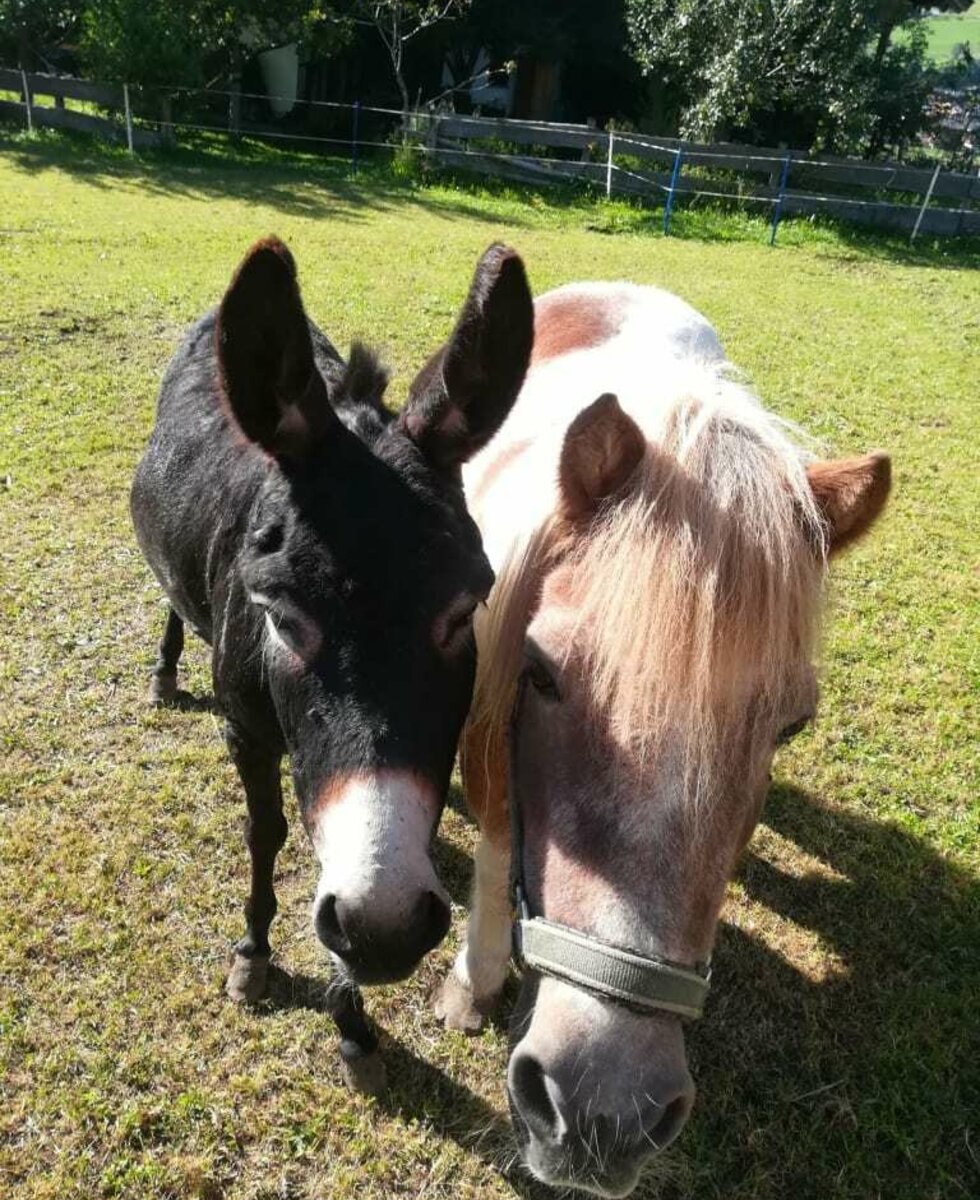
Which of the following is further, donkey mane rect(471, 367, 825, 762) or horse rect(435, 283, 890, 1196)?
donkey mane rect(471, 367, 825, 762)

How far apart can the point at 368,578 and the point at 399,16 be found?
77.2 ft

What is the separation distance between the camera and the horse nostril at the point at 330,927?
1.47 m

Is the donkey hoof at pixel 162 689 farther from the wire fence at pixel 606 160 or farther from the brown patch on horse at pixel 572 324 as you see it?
the wire fence at pixel 606 160

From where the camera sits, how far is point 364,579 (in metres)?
1.53

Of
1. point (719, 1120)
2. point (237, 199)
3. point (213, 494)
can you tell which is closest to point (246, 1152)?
point (719, 1120)

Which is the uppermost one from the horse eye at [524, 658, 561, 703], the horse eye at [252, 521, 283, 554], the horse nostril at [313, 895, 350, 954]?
the horse eye at [252, 521, 283, 554]

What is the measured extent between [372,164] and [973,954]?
21.5 metres

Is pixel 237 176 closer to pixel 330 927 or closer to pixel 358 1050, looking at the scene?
pixel 358 1050

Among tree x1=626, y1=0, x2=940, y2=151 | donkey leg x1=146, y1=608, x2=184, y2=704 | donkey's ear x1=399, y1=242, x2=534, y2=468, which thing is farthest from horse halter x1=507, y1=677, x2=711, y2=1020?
tree x1=626, y1=0, x2=940, y2=151

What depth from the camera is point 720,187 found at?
18.5 metres

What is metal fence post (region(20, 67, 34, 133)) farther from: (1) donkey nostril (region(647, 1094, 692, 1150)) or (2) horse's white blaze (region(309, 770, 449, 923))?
(1) donkey nostril (region(647, 1094, 692, 1150))

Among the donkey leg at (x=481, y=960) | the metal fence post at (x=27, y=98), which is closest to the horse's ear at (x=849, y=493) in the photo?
the donkey leg at (x=481, y=960)

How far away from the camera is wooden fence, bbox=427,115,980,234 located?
17969mm

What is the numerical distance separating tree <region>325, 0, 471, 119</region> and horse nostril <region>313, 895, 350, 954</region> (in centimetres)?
2221
